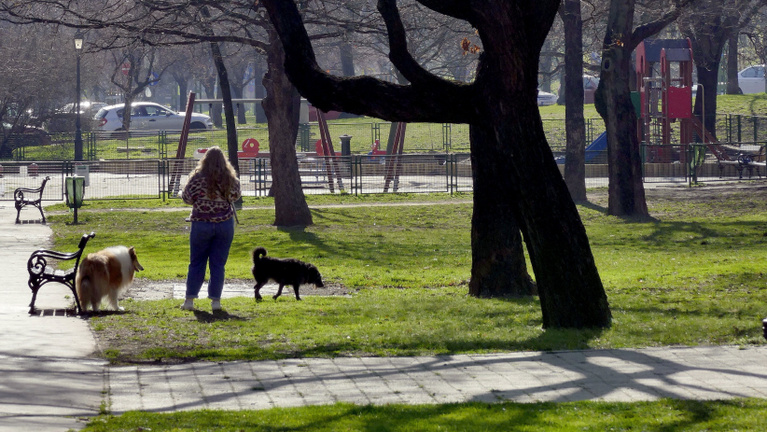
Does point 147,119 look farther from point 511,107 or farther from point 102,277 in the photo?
point 511,107

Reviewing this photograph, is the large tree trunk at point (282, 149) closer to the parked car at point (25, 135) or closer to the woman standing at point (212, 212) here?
the woman standing at point (212, 212)

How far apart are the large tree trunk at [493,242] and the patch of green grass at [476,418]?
518 cm

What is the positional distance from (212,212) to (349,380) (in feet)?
11.8

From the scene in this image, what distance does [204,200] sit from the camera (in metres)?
10.1

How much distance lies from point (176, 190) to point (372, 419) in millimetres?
23903

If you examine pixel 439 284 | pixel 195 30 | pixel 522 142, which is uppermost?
pixel 195 30

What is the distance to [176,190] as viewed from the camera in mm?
28906

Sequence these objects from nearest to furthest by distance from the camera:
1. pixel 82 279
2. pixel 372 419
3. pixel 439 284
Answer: pixel 372 419 → pixel 82 279 → pixel 439 284

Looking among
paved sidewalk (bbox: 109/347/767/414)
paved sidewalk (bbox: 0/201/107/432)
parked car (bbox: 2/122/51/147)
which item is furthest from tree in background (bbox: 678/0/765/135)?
paved sidewalk (bbox: 109/347/767/414)

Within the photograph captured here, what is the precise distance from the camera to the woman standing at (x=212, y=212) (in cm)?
1004

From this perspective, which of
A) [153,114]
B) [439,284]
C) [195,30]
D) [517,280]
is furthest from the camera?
[153,114]

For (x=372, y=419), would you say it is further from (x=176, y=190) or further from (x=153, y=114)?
(x=153, y=114)

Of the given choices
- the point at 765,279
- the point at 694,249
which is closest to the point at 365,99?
the point at 765,279

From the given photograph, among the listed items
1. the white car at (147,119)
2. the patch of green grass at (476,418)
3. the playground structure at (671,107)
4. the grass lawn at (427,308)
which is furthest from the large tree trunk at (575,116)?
the white car at (147,119)
